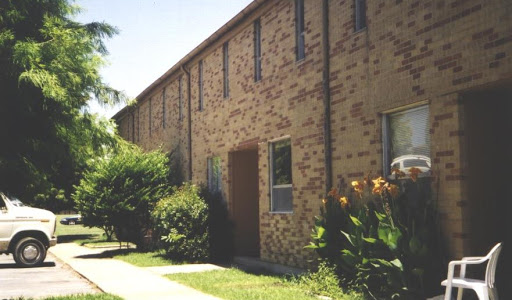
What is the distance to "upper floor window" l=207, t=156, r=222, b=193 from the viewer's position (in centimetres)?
1608

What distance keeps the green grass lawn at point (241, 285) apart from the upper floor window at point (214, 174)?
4322 millimetres

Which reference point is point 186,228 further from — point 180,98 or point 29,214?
point 180,98

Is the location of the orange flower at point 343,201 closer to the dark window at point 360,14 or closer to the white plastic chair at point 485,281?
the dark window at point 360,14

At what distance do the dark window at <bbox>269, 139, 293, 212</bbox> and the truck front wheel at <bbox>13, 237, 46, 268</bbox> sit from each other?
6.41 m

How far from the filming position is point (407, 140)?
834 centimetres

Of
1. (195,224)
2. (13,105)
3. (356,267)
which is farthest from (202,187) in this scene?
(356,267)

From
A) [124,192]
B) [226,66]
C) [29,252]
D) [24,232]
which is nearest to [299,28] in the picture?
[226,66]

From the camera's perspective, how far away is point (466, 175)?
7098 mm

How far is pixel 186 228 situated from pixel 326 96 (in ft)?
19.0

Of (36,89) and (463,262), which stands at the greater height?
(36,89)

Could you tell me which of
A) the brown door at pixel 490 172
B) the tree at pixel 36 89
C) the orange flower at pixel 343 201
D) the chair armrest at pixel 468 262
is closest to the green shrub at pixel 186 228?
the tree at pixel 36 89

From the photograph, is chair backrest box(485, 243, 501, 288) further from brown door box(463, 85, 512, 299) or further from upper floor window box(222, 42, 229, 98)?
upper floor window box(222, 42, 229, 98)

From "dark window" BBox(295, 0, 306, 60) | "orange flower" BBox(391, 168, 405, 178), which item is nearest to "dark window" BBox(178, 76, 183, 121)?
"dark window" BBox(295, 0, 306, 60)

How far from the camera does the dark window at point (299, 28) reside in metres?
11.6
